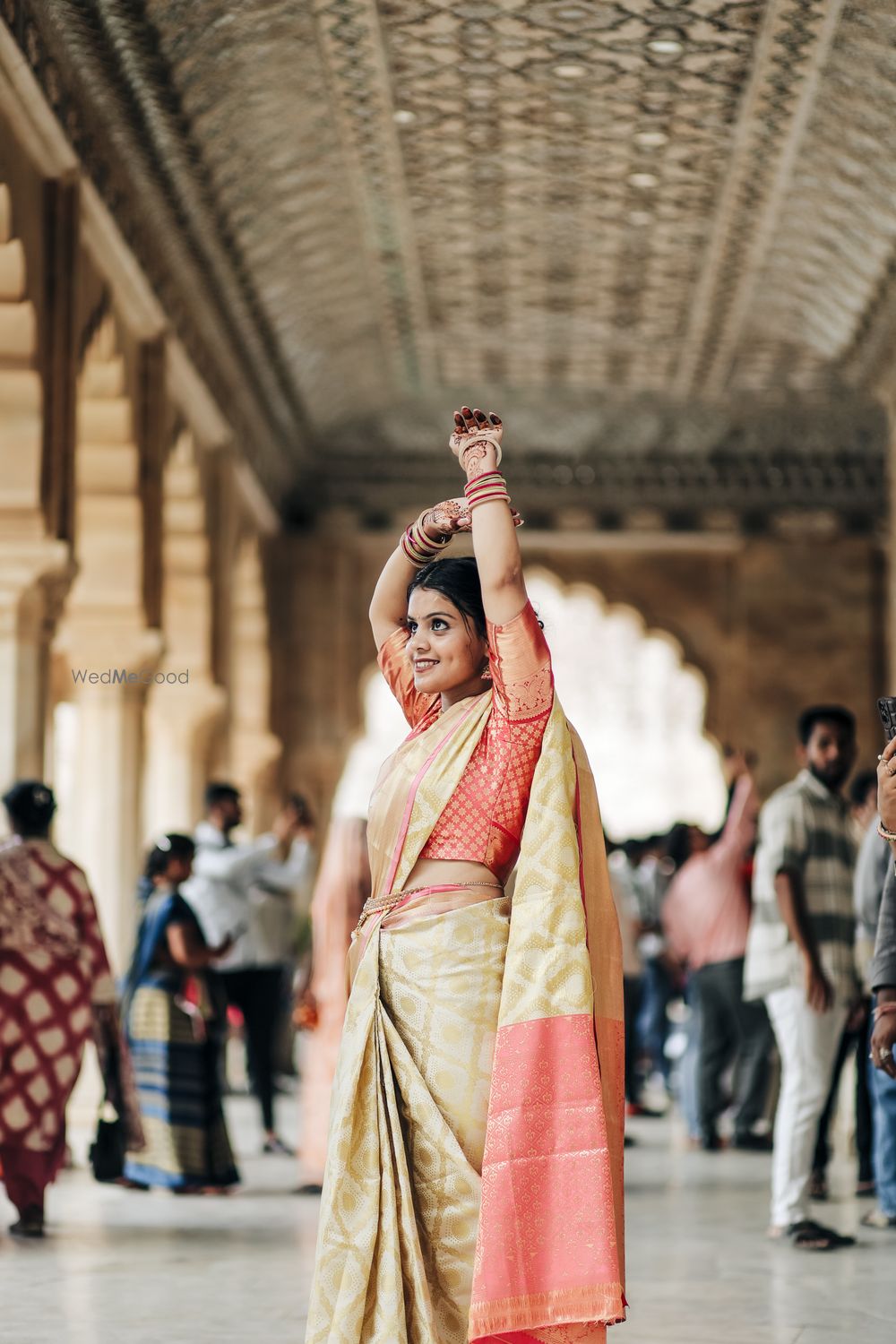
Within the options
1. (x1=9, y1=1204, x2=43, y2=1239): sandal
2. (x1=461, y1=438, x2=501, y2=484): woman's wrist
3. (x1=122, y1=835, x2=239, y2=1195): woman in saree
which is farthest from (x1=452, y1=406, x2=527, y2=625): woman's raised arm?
(x1=122, y1=835, x2=239, y2=1195): woman in saree

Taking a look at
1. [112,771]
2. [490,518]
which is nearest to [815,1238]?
[490,518]

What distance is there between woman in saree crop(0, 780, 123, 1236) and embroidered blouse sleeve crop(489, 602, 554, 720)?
3.07 m

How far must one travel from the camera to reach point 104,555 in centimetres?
947

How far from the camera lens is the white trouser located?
5.25 metres

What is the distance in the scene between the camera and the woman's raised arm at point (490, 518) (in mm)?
2844

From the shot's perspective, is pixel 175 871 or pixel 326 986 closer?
pixel 175 871

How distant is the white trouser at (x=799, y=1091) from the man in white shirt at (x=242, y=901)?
10.2 ft

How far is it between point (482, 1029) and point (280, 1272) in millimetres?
2287

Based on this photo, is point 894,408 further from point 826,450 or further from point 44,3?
point 44,3

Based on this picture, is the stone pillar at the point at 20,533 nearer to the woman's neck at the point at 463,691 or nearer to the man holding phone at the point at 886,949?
the man holding phone at the point at 886,949

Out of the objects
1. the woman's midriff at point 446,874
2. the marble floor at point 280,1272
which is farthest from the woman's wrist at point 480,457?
the marble floor at point 280,1272

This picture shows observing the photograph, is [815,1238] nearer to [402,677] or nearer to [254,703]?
[402,677]

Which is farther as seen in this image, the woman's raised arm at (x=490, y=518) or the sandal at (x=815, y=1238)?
the sandal at (x=815, y=1238)

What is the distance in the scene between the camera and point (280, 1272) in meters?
4.88
